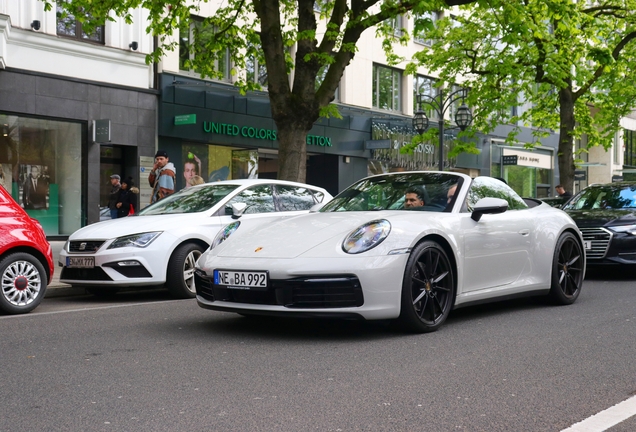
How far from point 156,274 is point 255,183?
2.06 meters

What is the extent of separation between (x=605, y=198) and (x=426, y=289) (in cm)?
753

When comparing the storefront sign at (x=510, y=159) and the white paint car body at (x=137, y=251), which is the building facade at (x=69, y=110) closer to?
the white paint car body at (x=137, y=251)

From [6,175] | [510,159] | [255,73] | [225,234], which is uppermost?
[255,73]

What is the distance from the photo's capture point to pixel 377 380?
15.3 feet

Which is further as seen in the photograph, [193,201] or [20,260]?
[193,201]

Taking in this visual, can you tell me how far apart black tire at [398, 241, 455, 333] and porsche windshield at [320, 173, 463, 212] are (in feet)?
2.08

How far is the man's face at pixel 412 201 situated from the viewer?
6.95 m

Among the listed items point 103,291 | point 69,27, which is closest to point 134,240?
point 103,291

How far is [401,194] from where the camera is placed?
23.4 ft

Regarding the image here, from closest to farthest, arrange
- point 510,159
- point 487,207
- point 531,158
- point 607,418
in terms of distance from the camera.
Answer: point 607,418
point 487,207
point 510,159
point 531,158

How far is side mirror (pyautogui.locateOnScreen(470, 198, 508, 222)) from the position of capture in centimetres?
682

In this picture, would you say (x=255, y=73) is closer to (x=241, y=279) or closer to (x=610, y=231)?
(x=610, y=231)

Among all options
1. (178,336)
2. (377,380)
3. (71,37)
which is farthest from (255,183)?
(71,37)

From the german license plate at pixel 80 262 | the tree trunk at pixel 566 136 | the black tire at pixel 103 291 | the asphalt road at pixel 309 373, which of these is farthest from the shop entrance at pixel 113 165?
the asphalt road at pixel 309 373
